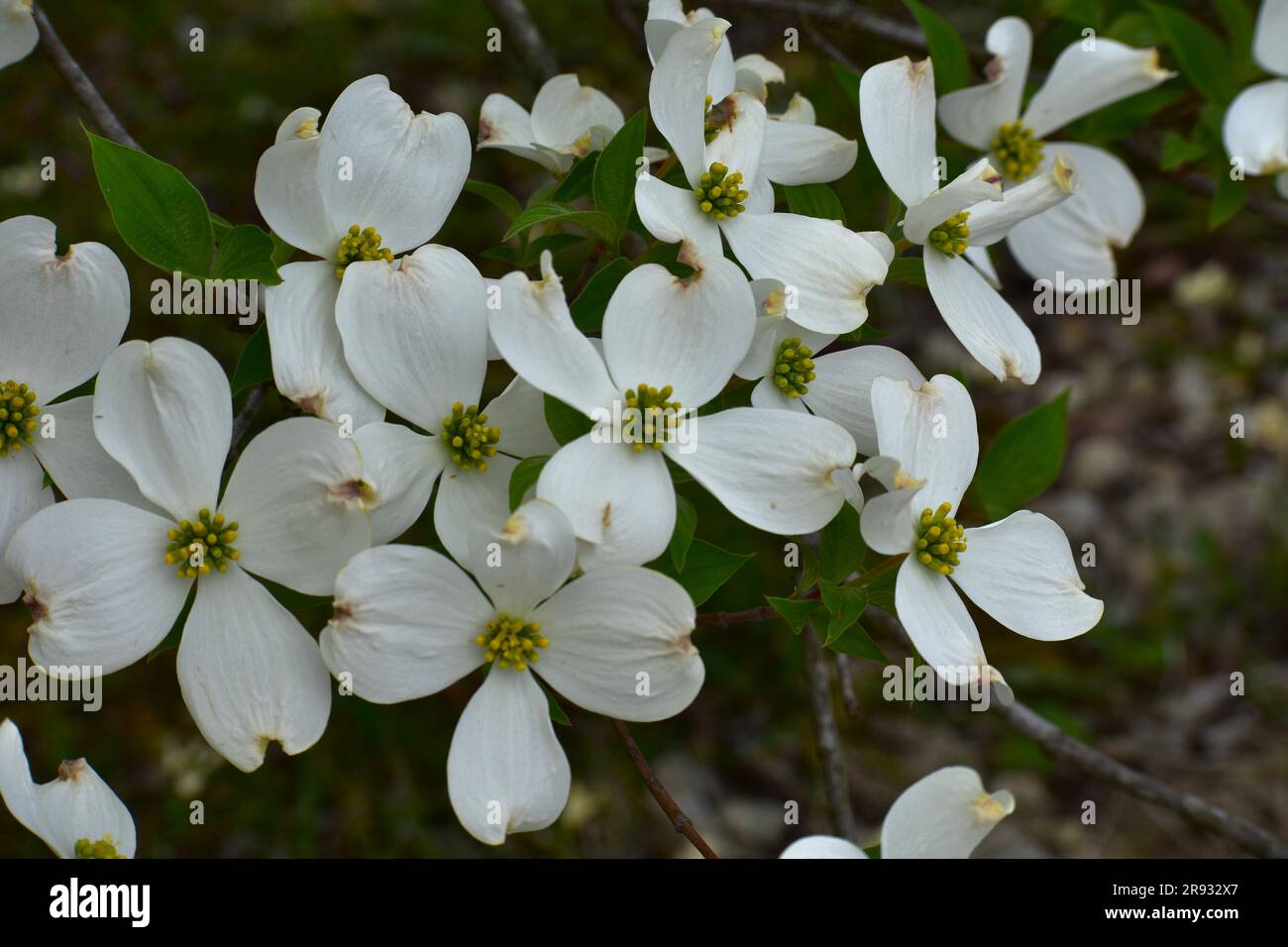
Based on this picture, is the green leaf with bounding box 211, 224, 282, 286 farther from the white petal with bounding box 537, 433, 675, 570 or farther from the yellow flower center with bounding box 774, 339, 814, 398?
the yellow flower center with bounding box 774, 339, 814, 398

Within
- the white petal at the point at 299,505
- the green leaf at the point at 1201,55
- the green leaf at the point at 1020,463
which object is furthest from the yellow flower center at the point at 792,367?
the green leaf at the point at 1201,55

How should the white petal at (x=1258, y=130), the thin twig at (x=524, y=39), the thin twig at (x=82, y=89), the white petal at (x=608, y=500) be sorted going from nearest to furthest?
the white petal at (x=608, y=500)
the thin twig at (x=82, y=89)
the white petal at (x=1258, y=130)
the thin twig at (x=524, y=39)

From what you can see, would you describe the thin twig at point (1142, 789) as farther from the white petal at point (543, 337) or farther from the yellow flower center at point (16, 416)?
the yellow flower center at point (16, 416)

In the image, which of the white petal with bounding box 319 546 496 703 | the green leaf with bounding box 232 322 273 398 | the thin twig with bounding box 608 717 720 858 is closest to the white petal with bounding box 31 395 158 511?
the green leaf with bounding box 232 322 273 398

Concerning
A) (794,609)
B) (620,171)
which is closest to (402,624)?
(794,609)
